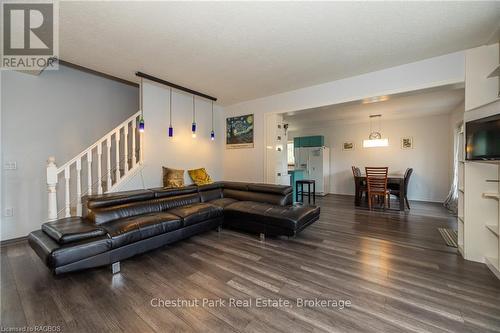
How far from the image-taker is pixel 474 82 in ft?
7.93

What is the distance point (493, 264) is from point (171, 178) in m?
4.50

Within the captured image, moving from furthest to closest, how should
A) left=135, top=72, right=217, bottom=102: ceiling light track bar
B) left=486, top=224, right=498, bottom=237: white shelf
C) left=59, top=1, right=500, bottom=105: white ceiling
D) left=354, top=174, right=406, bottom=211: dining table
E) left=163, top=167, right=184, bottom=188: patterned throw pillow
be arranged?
left=354, top=174, right=406, bottom=211: dining table → left=163, top=167, right=184, bottom=188: patterned throw pillow → left=135, top=72, right=217, bottom=102: ceiling light track bar → left=486, top=224, right=498, bottom=237: white shelf → left=59, top=1, right=500, bottom=105: white ceiling

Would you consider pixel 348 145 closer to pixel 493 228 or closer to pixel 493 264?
pixel 493 228

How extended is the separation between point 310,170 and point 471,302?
18.9 ft

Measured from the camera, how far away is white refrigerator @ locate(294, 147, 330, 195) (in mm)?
7098

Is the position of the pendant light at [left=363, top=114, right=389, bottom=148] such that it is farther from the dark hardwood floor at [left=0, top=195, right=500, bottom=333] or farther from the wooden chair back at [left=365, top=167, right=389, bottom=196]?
the dark hardwood floor at [left=0, top=195, right=500, bottom=333]

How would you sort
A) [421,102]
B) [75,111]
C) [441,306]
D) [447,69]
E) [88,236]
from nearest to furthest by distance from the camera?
[441,306]
[88,236]
[447,69]
[75,111]
[421,102]

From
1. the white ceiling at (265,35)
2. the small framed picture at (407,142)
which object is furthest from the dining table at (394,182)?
the white ceiling at (265,35)

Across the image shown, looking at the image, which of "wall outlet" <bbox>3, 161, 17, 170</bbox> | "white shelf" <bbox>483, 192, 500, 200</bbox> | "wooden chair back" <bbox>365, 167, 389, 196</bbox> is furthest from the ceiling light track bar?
"white shelf" <bbox>483, 192, 500, 200</bbox>

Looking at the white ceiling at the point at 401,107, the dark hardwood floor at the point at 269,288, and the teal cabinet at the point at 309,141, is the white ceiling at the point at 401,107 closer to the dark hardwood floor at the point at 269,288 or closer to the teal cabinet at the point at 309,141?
the teal cabinet at the point at 309,141

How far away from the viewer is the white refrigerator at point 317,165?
7098mm

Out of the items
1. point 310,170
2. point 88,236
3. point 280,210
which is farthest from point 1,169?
point 310,170

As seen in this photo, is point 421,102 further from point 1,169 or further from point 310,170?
point 1,169

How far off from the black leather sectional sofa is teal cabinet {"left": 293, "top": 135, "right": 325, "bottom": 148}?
4119 millimetres
